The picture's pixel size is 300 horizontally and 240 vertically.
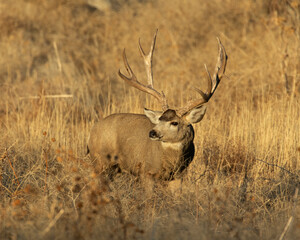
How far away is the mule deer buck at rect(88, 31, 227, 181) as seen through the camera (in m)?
5.63

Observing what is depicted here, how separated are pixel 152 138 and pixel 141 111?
9.53 ft

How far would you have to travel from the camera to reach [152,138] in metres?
5.38

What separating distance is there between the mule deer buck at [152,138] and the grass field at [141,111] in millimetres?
231

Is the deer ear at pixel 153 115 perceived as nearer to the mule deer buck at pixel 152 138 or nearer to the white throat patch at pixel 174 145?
the mule deer buck at pixel 152 138

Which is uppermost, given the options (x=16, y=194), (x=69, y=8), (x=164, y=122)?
(x=69, y=8)

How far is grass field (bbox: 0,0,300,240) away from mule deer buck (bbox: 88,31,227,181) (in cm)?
23

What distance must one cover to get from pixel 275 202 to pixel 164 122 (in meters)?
1.49

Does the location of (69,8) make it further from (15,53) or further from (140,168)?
(140,168)

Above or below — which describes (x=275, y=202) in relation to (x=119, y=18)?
below

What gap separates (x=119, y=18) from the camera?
50.2 ft

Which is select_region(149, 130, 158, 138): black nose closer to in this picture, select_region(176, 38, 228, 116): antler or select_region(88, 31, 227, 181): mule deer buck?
select_region(88, 31, 227, 181): mule deer buck

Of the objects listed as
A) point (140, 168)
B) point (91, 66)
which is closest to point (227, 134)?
point (140, 168)

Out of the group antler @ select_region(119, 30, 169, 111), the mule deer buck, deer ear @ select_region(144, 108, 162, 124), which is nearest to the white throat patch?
the mule deer buck

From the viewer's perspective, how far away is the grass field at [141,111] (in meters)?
4.52
